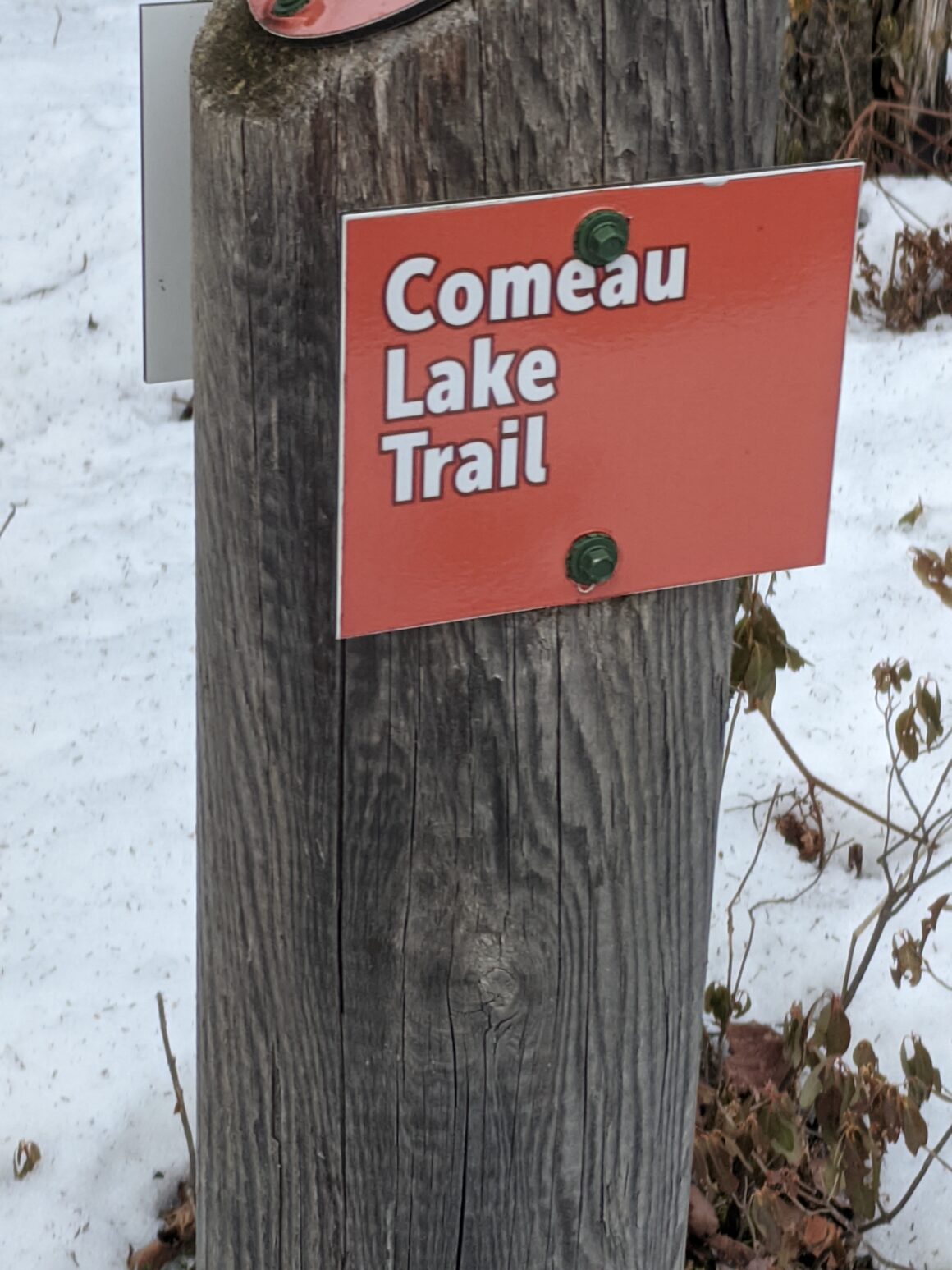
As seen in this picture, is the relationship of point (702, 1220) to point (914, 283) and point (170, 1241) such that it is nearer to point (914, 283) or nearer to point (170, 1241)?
point (170, 1241)

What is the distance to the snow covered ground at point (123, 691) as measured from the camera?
232cm

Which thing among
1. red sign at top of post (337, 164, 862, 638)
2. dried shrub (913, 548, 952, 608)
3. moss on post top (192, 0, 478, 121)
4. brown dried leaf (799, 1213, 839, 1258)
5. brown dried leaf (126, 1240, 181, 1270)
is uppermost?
moss on post top (192, 0, 478, 121)

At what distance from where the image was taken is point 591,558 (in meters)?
1.09

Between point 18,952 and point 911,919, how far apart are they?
152 centimetres

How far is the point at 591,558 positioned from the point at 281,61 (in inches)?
15.3

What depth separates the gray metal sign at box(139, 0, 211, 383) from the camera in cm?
118

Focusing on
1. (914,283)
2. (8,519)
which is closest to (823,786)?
(8,519)

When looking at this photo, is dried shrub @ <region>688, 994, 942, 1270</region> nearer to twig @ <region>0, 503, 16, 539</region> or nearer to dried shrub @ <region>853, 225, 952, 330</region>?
twig @ <region>0, 503, 16, 539</region>

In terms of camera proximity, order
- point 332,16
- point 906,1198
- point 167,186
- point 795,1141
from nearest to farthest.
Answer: point 332,16 < point 167,186 < point 795,1141 < point 906,1198

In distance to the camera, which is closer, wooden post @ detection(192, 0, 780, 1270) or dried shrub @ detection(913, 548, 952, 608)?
wooden post @ detection(192, 0, 780, 1270)

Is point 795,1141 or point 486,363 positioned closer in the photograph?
point 486,363

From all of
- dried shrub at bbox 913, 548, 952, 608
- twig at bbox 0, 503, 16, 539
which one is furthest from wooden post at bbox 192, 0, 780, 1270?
twig at bbox 0, 503, 16, 539

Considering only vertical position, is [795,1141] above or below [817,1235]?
above

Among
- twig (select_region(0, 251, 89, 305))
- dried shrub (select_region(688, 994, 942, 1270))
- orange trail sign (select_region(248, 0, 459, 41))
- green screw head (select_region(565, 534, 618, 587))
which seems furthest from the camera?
twig (select_region(0, 251, 89, 305))
